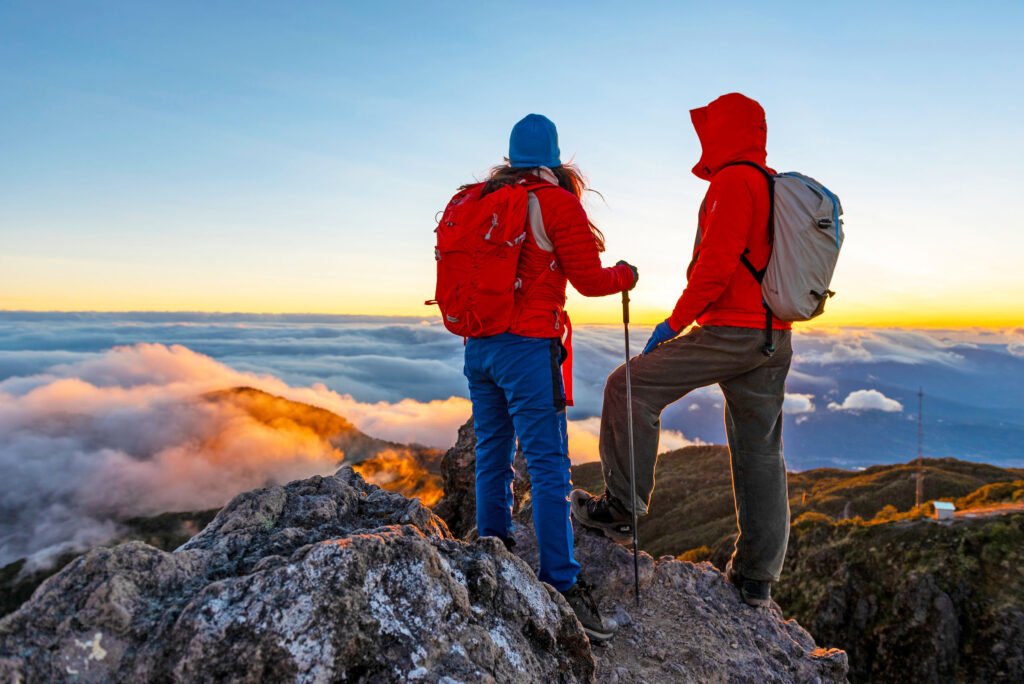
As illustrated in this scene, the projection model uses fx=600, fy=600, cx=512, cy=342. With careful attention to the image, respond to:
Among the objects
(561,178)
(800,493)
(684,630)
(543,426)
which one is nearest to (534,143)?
(561,178)

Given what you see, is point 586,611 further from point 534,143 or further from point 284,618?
point 534,143

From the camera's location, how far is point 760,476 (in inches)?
224

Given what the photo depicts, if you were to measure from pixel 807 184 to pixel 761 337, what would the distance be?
134 cm

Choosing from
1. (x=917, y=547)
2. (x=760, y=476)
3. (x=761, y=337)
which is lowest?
(x=917, y=547)

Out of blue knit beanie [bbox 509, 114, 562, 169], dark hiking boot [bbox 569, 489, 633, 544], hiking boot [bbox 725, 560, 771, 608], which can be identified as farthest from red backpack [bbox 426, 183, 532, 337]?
hiking boot [bbox 725, 560, 771, 608]

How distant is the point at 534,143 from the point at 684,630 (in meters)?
4.46

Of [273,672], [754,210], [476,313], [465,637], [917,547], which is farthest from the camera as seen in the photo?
[917,547]

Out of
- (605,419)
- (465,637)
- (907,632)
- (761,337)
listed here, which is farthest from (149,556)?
(907,632)

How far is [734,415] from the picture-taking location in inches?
223

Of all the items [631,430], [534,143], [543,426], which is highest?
[534,143]

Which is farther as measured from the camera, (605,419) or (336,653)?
(605,419)

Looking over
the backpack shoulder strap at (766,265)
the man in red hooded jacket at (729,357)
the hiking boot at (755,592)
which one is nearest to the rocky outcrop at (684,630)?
the hiking boot at (755,592)

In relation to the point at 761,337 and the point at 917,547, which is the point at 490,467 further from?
the point at 917,547

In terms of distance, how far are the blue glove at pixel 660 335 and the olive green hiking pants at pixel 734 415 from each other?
57 mm
